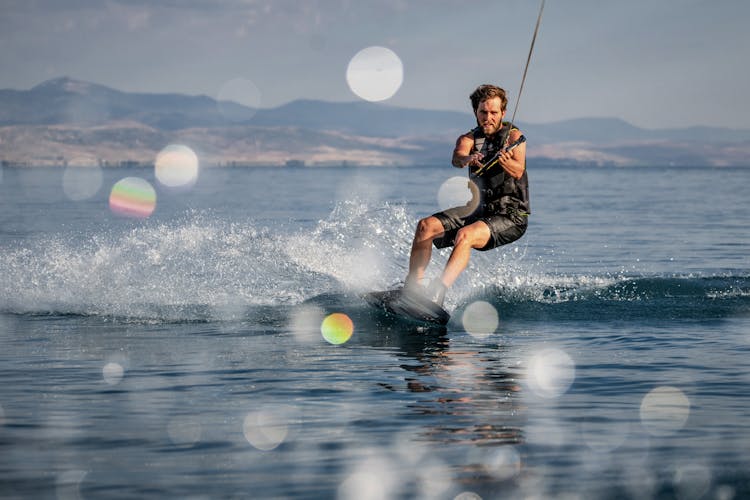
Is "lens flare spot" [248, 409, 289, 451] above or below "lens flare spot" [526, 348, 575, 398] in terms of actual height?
below

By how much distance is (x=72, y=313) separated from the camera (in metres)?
12.1

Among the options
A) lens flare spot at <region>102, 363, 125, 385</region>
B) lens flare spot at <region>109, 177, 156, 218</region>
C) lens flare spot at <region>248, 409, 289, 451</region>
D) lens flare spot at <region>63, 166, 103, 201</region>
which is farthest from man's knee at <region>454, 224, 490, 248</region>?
lens flare spot at <region>63, 166, 103, 201</region>

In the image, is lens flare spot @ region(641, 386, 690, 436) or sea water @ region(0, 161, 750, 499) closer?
sea water @ region(0, 161, 750, 499)

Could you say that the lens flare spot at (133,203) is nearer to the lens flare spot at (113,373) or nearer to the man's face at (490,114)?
the man's face at (490,114)

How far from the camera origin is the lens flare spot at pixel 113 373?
7.82m

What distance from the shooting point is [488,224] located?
1001cm

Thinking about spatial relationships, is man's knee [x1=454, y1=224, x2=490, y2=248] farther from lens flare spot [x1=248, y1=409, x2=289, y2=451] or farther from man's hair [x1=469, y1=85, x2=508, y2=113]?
lens flare spot [x1=248, y1=409, x2=289, y2=451]

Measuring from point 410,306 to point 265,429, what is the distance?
170 inches

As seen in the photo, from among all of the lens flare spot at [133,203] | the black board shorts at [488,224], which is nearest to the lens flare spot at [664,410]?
the black board shorts at [488,224]

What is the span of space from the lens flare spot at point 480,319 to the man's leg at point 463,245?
0.86m

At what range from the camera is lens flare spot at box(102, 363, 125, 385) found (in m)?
7.82

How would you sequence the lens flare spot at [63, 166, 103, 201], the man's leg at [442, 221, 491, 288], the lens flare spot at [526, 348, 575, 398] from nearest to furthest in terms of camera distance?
the lens flare spot at [526, 348, 575, 398] → the man's leg at [442, 221, 491, 288] → the lens flare spot at [63, 166, 103, 201]

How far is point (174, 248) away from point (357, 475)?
9.33 meters

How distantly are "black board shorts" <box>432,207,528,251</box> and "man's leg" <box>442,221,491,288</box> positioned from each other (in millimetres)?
85
